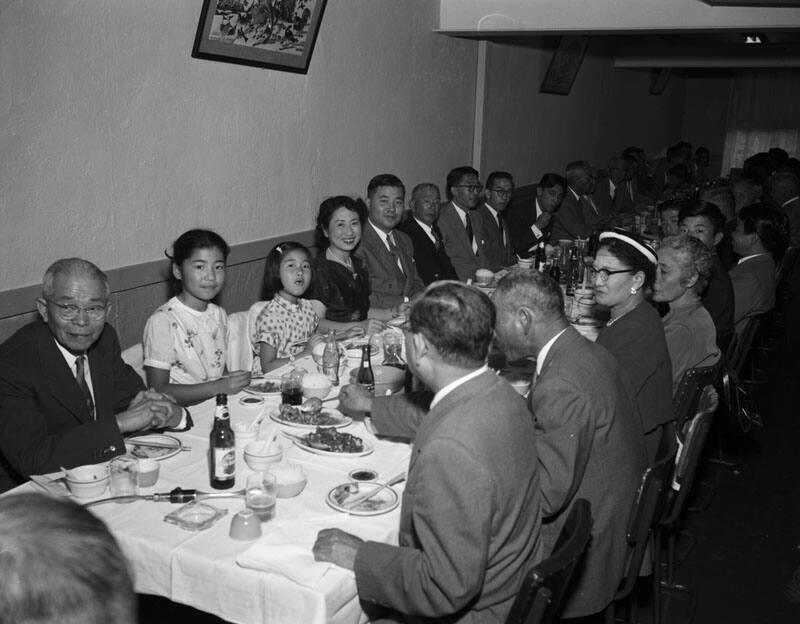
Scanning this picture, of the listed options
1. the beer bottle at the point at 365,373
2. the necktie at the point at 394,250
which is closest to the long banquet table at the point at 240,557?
the beer bottle at the point at 365,373

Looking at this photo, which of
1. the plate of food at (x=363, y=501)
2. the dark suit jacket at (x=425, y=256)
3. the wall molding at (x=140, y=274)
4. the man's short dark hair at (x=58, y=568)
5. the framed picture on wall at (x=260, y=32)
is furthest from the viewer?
the dark suit jacket at (x=425, y=256)

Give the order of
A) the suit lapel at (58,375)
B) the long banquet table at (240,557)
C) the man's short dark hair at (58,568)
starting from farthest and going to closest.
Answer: the suit lapel at (58,375)
the long banquet table at (240,557)
the man's short dark hair at (58,568)

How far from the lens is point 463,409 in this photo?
5.92 feet

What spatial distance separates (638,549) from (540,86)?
7.70 m

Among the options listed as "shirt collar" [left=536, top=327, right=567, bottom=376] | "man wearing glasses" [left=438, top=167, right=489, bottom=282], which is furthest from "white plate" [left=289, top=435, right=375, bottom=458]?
"man wearing glasses" [left=438, top=167, right=489, bottom=282]

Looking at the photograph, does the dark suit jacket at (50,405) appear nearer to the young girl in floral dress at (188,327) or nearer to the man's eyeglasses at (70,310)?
the man's eyeglasses at (70,310)

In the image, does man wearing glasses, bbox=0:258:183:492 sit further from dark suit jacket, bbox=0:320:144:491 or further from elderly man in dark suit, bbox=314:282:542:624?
elderly man in dark suit, bbox=314:282:542:624

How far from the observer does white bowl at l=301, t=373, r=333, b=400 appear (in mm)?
2992

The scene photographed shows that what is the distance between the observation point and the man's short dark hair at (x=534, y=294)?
2.42 metres

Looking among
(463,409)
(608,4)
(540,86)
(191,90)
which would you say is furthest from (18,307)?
(540,86)

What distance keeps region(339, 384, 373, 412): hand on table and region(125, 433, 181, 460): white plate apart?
59cm

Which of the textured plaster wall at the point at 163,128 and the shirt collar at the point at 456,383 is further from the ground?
the textured plaster wall at the point at 163,128

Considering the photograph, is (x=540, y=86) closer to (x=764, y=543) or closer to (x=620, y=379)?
(x=764, y=543)

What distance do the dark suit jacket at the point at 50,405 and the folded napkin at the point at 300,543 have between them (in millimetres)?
720
